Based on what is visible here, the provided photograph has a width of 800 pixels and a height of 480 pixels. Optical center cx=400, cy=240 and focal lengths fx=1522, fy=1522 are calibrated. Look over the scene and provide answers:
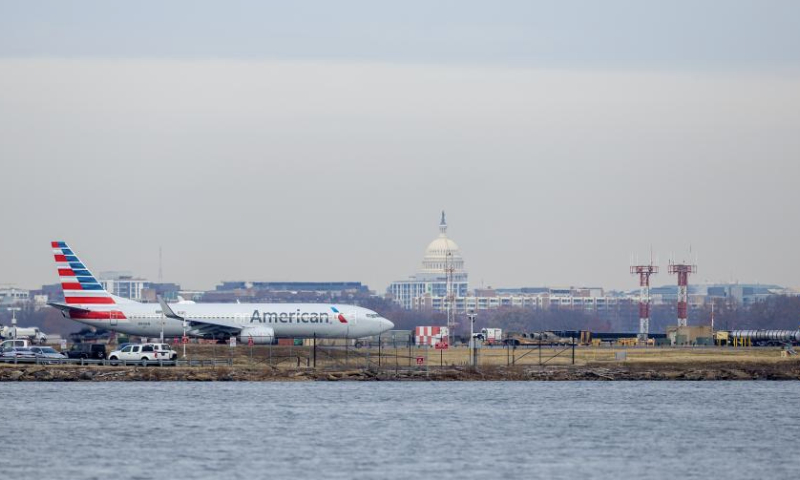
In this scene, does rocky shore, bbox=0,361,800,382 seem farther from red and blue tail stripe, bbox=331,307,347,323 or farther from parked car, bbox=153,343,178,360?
red and blue tail stripe, bbox=331,307,347,323

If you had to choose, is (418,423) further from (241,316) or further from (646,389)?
(241,316)

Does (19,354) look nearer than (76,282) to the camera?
Yes

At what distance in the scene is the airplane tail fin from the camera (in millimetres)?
146875

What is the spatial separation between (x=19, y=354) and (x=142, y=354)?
1140 centimetres

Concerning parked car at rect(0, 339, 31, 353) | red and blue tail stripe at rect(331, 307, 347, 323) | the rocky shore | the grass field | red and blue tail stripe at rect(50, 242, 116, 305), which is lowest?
the rocky shore

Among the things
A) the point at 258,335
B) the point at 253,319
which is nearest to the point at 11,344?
the point at 258,335

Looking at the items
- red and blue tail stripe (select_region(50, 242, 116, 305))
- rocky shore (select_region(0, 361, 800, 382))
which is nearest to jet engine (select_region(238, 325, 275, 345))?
red and blue tail stripe (select_region(50, 242, 116, 305))

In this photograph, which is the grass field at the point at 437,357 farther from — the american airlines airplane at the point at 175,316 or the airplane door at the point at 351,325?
the american airlines airplane at the point at 175,316

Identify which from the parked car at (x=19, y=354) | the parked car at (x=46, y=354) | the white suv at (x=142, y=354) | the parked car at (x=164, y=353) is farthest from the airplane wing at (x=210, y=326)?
the white suv at (x=142, y=354)

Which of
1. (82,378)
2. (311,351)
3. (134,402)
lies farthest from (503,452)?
(311,351)

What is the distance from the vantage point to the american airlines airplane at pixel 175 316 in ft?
481

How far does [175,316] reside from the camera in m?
145

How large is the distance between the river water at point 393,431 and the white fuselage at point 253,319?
118 feet

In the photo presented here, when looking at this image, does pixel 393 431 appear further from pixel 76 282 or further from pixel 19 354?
pixel 76 282
